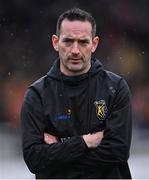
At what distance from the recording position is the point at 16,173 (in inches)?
378

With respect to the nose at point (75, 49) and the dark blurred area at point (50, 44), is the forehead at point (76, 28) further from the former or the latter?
the dark blurred area at point (50, 44)

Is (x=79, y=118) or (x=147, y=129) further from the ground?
(x=79, y=118)

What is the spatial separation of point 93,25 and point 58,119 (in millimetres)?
576

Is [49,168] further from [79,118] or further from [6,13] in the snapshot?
[6,13]

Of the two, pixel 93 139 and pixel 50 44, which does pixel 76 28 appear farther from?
pixel 50 44

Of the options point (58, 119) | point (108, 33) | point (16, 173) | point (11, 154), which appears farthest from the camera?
→ point (108, 33)

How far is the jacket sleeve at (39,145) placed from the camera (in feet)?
12.9

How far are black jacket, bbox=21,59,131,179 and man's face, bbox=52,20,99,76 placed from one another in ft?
0.18

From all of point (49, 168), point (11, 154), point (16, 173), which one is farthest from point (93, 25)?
point (11, 154)

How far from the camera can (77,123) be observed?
12.8 ft

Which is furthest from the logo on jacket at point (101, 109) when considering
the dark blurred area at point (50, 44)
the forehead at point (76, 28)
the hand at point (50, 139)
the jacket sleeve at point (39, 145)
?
the dark blurred area at point (50, 44)

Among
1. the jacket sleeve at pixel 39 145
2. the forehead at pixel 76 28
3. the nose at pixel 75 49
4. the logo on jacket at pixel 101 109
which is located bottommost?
the jacket sleeve at pixel 39 145

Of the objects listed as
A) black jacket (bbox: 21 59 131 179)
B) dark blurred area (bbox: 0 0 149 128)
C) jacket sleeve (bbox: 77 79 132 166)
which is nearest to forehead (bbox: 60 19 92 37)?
black jacket (bbox: 21 59 131 179)

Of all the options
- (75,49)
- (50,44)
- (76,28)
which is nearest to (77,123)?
(75,49)
